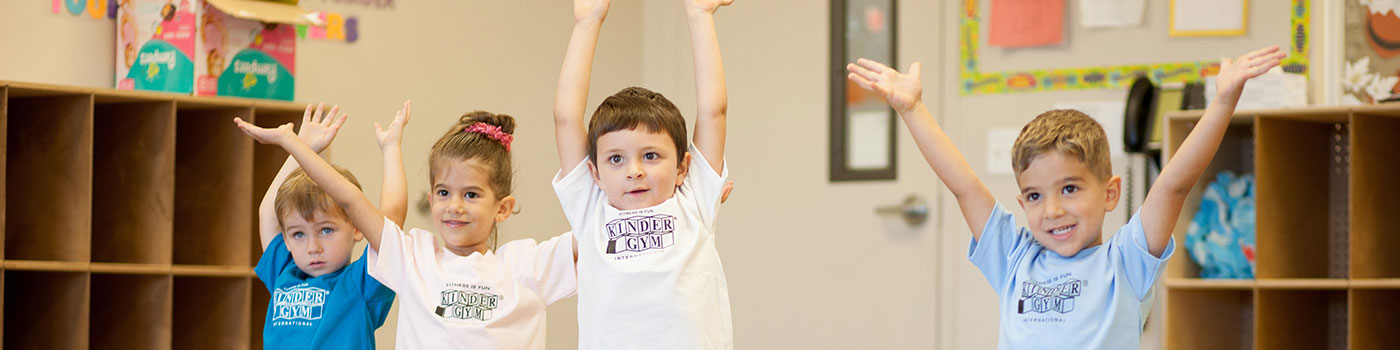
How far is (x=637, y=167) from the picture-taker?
6.86 feet

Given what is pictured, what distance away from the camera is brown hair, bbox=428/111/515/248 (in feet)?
7.91

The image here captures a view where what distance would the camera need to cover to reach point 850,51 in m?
4.17

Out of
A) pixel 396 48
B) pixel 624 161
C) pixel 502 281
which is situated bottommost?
pixel 502 281

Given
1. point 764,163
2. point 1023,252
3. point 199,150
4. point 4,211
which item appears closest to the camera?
point 1023,252

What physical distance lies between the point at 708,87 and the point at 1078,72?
194cm

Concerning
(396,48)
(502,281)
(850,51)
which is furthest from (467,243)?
(850,51)

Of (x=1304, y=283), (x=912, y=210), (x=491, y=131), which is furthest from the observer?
(x=912, y=210)

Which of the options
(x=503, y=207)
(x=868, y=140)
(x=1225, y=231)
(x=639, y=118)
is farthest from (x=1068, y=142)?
(x=868, y=140)

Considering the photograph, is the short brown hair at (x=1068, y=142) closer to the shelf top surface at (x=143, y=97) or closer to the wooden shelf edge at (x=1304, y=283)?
the wooden shelf edge at (x=1304, y=283)

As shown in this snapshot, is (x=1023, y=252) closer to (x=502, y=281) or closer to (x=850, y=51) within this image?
(x=502, y=281)

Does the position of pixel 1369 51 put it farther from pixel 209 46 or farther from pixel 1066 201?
pixel 209 46

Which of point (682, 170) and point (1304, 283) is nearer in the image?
point (682, 170)

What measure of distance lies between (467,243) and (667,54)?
7.50 ft

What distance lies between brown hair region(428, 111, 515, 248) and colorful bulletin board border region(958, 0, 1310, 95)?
185 cm
